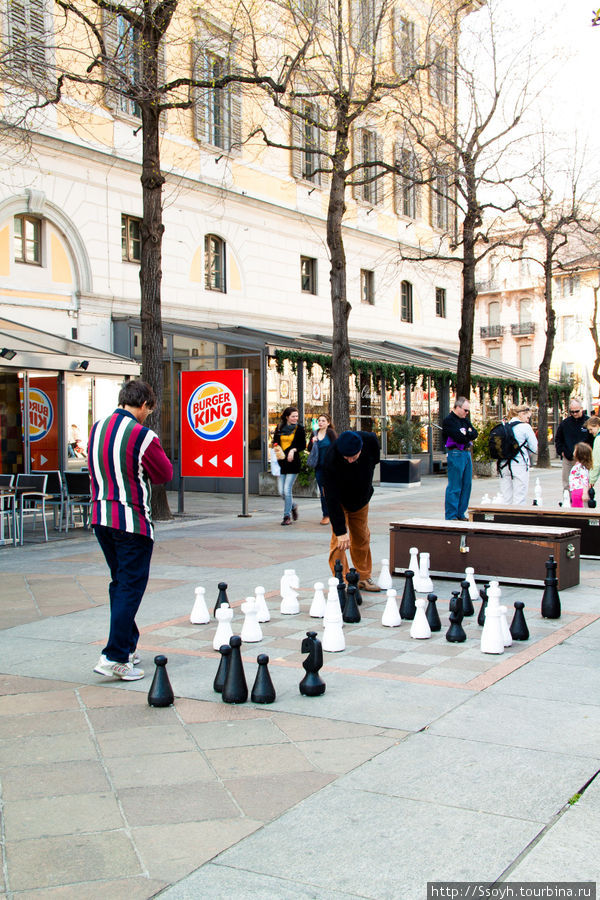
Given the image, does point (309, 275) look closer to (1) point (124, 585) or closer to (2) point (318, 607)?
(2) point (318, 607)

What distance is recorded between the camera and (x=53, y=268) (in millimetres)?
19562

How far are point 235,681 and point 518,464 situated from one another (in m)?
8.38

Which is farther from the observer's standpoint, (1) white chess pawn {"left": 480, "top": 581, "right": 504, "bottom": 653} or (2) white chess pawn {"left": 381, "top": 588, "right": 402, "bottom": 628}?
(2) white chess pawn {"left": 381, "top": 588, "right": 402, "bottom": 628}

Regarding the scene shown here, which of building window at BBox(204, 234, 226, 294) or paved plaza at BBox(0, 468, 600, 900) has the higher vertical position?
building window at BBox(204, 234, 226, 294)

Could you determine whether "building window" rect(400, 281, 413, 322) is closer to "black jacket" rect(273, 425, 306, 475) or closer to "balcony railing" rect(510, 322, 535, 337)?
"black jacket" rect(273, 425, 306, 475)

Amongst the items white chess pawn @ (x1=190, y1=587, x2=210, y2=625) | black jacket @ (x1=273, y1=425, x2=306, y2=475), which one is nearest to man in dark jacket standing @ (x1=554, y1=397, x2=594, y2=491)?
black jacket @ (x1=273, y1=425, x2=306, y2=475)

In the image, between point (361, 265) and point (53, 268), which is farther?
point (361, 265)

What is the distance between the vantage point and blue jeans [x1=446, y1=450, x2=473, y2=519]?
12617 mm

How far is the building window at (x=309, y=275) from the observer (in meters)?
28.2

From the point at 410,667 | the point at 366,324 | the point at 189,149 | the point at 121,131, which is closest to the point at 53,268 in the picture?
the point at 121,131

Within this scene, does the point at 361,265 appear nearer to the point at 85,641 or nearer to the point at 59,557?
the point at 59,557

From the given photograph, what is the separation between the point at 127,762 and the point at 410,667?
2228 mm

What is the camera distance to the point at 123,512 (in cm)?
555

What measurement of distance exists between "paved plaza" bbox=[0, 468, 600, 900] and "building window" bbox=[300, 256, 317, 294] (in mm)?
21812
